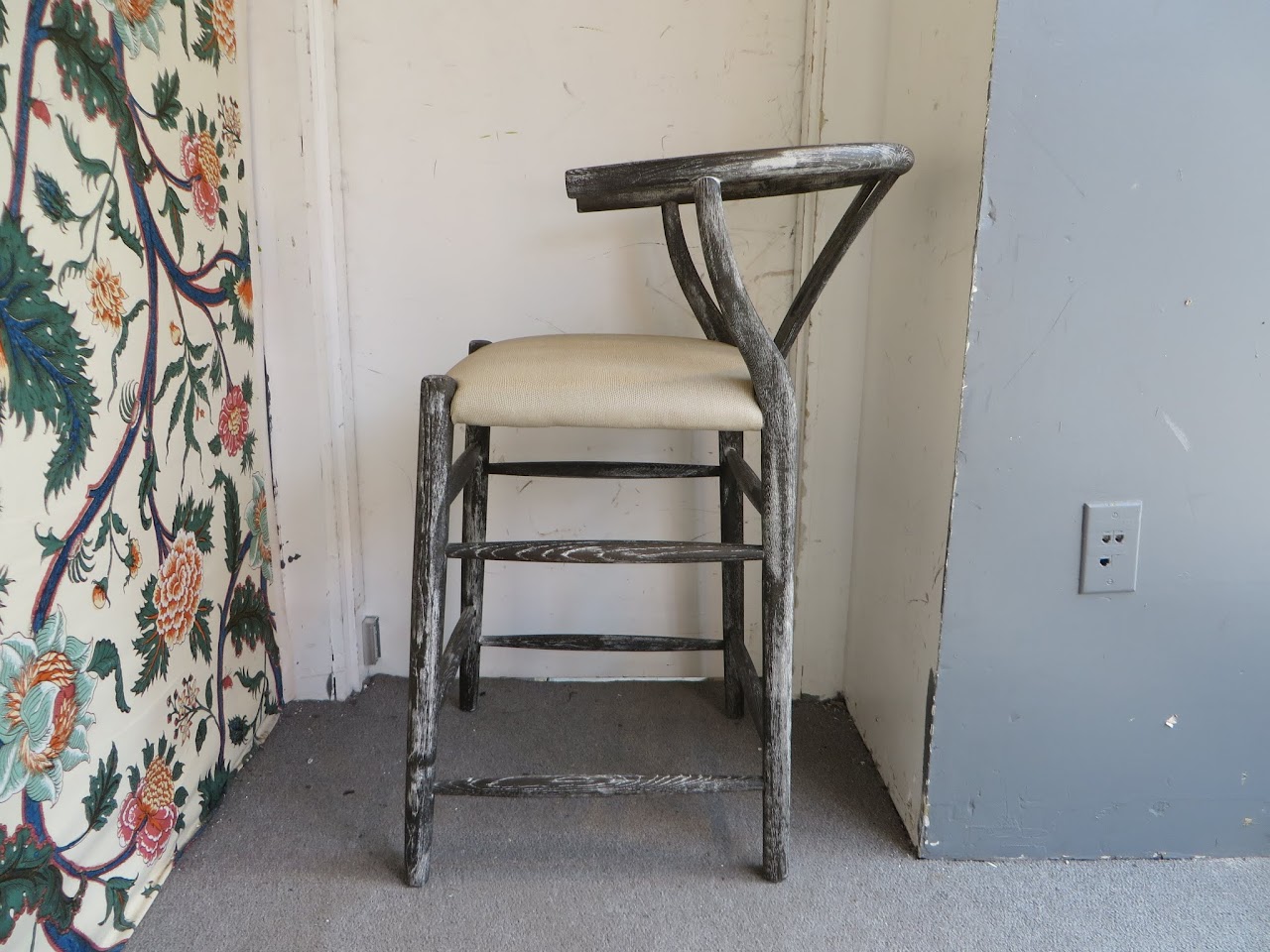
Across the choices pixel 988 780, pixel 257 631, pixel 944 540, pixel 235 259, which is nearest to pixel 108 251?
pixel 235 259

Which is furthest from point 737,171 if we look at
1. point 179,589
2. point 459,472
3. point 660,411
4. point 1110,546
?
point 179,589

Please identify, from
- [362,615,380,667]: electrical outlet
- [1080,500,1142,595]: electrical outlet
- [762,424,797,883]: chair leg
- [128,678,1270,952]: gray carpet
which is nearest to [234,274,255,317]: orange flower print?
[362,615,380,667]: electrical outlet

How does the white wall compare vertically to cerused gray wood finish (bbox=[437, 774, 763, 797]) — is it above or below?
above

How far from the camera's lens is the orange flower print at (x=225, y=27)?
1067mm

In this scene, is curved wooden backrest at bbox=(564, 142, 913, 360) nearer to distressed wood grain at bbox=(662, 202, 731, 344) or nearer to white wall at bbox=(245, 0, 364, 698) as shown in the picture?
distressed wood grain at bbox=(662, 202, 731, 344)

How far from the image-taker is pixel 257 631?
4.04 ft

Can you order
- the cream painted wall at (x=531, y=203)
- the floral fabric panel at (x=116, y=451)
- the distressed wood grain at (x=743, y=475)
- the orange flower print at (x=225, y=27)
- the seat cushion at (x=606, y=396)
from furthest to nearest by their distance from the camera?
the cream painted wall at (x=531, y=203)
the orange flower print at (x=225, y=27)
the distressed wood grain at (x=743, y=475)
the seat cushion at (x=606, y=396)
the floral fabric panel at (x=116, y=451)

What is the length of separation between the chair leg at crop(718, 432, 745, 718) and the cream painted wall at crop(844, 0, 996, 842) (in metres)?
0.19

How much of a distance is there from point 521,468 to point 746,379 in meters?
0.42

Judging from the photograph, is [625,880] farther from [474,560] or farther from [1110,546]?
[1110,546]

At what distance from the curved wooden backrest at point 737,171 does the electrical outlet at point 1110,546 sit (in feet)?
1.42

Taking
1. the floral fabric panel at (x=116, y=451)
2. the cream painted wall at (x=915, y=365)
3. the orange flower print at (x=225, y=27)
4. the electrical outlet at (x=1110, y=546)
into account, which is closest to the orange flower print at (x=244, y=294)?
the floral fabric panel at (x=116, y=451)

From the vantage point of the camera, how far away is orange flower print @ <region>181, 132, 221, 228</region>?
1.01 m

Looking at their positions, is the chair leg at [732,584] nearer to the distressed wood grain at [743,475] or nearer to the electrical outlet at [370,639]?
the distressed wood grain at [743,475]
